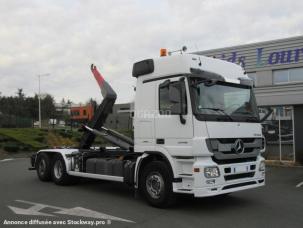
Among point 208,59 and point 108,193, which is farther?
point 108,193

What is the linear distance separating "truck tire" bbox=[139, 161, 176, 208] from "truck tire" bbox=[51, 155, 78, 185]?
384cm

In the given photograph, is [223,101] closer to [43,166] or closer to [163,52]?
[163,52]

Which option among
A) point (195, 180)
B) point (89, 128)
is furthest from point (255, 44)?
point (195, 180)

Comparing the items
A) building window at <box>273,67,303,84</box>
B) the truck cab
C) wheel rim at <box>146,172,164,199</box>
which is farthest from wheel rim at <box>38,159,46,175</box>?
building window at <box>273,67,303,84</box>

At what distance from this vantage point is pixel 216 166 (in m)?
7.83

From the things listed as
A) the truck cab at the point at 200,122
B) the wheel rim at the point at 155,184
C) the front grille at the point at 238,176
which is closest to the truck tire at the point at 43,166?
the truck cab at the point at 200,122

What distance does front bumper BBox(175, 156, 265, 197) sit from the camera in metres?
7.66

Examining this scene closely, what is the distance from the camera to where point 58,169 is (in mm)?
12328

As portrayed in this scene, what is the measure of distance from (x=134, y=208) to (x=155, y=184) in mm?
700

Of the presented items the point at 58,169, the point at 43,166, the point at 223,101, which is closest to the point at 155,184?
the point at 223,101

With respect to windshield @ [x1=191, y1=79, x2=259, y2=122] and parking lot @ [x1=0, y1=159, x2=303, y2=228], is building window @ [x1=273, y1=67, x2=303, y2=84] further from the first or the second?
windshield @ [x1=191, y1=79, x2=259, y2=122]

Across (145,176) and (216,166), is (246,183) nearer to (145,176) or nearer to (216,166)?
(216,166)

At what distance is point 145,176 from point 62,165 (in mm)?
4127

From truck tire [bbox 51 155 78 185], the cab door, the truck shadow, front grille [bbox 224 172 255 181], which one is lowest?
the truck shadow
